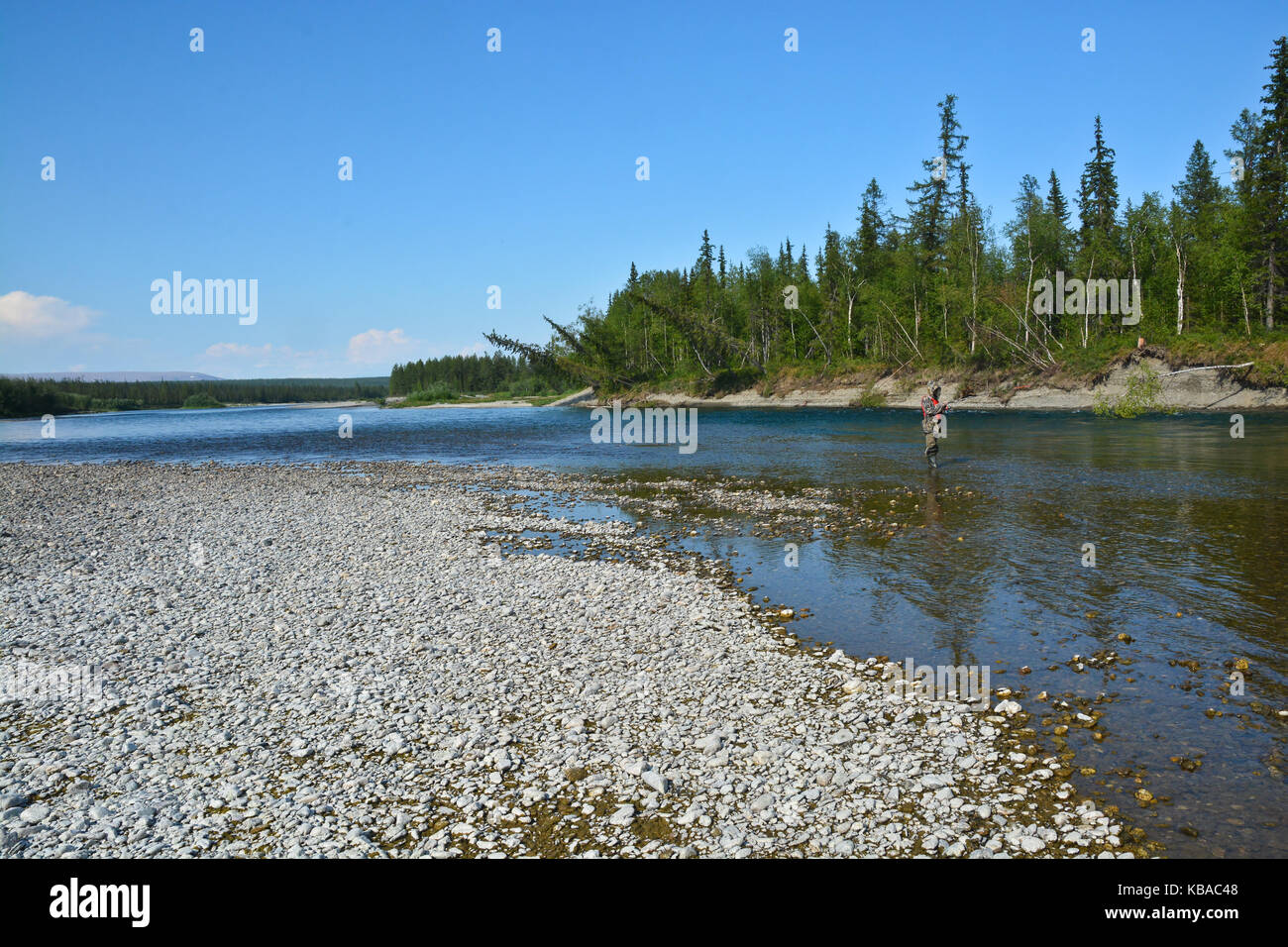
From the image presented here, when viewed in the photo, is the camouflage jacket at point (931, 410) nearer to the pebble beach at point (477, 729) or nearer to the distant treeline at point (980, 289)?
the pebble beach at point (477, 729)

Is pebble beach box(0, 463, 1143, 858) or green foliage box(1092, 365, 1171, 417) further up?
green foliage box(1092, 365, 1171, 417)

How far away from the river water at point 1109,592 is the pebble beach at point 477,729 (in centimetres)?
119

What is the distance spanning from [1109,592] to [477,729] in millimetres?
13174

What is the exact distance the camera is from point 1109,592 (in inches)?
587

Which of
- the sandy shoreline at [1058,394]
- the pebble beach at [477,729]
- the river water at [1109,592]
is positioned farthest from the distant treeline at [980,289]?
the pebble beach at [477,729]

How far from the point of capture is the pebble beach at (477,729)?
6980 mm

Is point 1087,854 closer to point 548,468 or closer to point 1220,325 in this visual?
point 548,468

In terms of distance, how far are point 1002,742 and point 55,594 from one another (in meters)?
18.4

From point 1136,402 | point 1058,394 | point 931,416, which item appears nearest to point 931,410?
point 931,416

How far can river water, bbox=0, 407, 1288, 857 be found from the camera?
8133 millimetres

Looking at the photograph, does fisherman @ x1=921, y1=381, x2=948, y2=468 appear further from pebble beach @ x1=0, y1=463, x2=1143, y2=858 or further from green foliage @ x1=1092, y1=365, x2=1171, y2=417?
green foliage @ x1=1092, y1=365, x2=1171, y2=417

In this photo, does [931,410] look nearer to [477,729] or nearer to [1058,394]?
[477,729]

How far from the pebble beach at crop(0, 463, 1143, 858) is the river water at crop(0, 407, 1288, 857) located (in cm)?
119

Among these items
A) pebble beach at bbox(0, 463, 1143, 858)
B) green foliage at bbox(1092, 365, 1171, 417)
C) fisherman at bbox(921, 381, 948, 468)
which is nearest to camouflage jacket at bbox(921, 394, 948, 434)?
fisherman at bbox(921, 381, 948, 468)
